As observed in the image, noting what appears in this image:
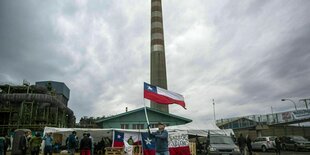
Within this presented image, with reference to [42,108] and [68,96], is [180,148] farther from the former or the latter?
[68,96]

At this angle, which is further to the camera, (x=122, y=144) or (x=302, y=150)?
(x=302, y=150)

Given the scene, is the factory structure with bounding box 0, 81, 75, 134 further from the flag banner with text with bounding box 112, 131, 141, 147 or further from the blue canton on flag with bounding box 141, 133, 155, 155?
the blue canton on flag with bounding box 141, 133, 155, 155

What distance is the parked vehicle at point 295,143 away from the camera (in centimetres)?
2703

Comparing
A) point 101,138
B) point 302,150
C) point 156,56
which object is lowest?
point 302,150

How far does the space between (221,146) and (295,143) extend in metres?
17.5

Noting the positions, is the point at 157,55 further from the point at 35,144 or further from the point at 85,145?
the point at 85,145

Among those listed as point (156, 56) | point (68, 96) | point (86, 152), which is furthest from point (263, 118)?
point (68, 96)

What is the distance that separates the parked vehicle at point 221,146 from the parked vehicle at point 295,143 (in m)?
15.6

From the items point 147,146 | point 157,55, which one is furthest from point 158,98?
point 157,55

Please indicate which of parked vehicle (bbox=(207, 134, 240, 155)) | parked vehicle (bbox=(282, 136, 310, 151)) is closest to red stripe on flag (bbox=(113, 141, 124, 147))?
parked vehicle (bbox=(207, 134, 240, 155))

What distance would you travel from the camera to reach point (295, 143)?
27734 mm

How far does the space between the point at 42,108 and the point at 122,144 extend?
27923mm

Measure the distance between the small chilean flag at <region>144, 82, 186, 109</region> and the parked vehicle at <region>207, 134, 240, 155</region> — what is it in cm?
302

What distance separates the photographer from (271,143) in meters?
28.5
